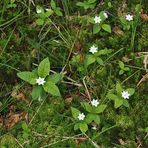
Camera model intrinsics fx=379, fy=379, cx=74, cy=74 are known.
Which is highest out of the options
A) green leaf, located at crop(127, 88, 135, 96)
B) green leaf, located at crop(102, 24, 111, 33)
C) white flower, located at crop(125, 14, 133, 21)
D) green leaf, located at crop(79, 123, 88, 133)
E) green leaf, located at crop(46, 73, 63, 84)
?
white flower, located at crop(125, 14, 133, 21)

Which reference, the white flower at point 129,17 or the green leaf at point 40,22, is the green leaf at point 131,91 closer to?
the white flower at point 129,17

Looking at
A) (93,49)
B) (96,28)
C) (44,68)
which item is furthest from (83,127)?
(96,28)

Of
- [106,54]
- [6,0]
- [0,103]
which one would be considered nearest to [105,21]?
[106,54]

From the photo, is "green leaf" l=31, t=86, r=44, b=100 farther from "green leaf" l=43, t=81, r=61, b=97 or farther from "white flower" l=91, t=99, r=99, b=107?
"white flower" l=91, t=99, r=99, b=107

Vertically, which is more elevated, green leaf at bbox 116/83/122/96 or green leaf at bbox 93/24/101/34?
green leaf at bbox 93/24/101/34

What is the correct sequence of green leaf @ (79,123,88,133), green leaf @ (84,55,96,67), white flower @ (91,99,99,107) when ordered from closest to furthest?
green leaf @ (79,123,88,133), white flower @ (91,99,99,107), green leaf @ (84,55,96,67)

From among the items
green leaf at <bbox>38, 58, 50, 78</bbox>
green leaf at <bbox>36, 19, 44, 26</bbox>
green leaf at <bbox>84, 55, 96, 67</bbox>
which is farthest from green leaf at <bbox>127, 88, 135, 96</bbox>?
green leaf at <bbox>36, 19, 44, 26</bbox>

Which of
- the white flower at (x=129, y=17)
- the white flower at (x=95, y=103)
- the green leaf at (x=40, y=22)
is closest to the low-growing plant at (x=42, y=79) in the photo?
the white flower at (x=95, y=103)

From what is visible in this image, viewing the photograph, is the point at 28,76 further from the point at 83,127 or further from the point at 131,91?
the point at 131,91
